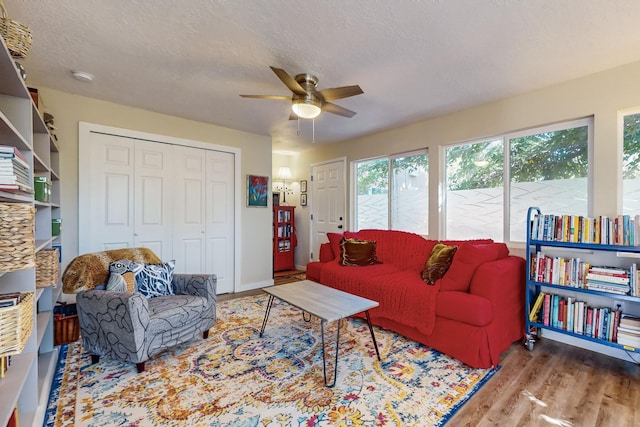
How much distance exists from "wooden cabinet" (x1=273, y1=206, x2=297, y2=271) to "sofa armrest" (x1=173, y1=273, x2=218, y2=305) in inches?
115

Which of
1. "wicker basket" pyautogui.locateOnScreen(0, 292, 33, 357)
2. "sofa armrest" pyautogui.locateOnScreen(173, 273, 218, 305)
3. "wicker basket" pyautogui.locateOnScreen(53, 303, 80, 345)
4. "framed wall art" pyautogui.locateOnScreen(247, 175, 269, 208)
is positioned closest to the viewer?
"wicker basket" pyautogui.locateOnScreen(0, 292, 33, 357)

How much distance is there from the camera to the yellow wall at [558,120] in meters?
2.40

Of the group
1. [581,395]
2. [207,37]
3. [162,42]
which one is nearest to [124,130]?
[162,42]

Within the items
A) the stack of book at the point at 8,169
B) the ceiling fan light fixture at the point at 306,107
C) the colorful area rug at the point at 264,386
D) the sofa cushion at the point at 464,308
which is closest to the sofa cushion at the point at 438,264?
the sofa cushion at the point at 464,308

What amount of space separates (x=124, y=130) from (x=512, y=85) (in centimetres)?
408

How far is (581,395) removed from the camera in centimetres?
183

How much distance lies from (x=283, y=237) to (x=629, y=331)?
4.67 meters

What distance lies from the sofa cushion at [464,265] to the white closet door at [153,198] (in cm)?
322

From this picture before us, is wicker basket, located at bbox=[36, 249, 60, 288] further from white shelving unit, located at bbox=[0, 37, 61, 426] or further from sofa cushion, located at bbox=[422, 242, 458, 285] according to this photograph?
sofa cushion, located at bbox=[422, 242, 458, 285]

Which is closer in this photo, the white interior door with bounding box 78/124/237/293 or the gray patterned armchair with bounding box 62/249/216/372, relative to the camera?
the gray patterned armchair with bounding box 62/249/216/372

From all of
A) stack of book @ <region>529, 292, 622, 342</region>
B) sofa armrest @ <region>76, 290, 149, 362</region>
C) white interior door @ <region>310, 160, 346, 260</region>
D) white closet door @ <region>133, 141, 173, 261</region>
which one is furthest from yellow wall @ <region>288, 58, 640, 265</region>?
sofa armrest @ <region>76, 290, 149, 362</region>

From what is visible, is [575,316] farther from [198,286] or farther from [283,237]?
[283,237]

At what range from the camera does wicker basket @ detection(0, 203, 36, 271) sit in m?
1.10

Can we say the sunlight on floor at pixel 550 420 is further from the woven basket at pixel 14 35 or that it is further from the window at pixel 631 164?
the woven basket at pixel 14 35
